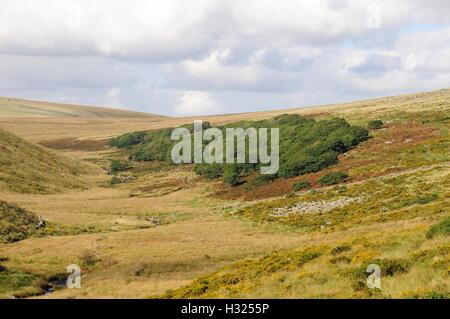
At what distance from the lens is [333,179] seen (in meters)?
65.1

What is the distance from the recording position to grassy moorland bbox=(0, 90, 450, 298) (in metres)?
21.2

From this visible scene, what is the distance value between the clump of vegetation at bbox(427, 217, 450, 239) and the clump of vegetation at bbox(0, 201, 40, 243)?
34.7 meters

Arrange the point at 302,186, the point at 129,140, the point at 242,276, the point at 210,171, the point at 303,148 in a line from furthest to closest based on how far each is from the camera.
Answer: the point at 129,140, the point at 210,171, the point at 303,148, the point at 302,186, the point at 242,276

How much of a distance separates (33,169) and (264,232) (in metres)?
63.5

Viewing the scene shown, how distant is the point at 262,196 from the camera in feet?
225

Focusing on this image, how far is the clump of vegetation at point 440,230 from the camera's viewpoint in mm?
23830

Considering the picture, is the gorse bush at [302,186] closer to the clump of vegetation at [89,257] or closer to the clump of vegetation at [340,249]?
the clump of vegetation at [89,257]

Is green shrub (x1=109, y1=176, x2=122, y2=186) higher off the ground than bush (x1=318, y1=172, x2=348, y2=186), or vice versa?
bush (x1=318, y1=172, x2=348, y2=186)

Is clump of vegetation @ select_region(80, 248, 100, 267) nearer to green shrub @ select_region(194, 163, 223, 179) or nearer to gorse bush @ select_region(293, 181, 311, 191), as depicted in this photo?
gorse bush @ select_region(293, 181, 311, 191)

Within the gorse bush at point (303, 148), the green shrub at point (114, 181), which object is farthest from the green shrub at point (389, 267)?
the green shrub at point (114, 181)

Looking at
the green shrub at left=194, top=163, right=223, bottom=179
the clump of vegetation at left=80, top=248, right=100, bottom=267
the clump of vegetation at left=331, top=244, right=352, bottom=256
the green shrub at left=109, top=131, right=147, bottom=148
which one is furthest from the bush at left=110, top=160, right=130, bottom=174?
the clump of vegetation at left=331, top=244, right=352, bottom=256

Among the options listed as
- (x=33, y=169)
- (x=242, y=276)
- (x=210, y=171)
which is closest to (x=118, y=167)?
(x=33, y=169)

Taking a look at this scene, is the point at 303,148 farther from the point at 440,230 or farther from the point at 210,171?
→ the point at 440,230

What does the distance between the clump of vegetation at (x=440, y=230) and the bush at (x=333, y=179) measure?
3989 cm
